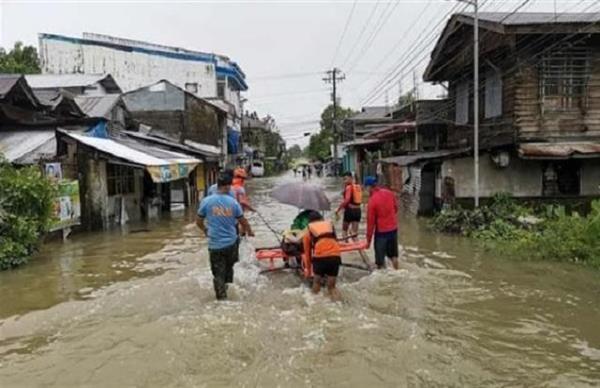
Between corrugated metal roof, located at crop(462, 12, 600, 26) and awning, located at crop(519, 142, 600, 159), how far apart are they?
3.59m


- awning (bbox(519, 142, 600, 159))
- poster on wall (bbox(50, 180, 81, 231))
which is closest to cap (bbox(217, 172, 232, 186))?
poster on wall (bbox(50, 180, 81, 231))

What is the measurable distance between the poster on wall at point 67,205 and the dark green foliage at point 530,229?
1051cm

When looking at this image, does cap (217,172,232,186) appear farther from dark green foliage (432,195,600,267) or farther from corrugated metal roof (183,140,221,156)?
corrugated metal roof (183,140,221,156)

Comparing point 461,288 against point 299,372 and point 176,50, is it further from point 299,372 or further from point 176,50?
point 176,50

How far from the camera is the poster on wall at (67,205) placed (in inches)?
637

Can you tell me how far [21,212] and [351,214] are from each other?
7.14 metres

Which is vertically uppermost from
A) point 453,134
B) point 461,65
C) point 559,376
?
point 461,65

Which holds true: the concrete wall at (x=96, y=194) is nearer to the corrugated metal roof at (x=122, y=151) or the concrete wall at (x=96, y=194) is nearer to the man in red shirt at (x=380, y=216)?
the corrugated metal roof at (x=122, y=151)

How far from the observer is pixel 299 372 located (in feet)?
20.4

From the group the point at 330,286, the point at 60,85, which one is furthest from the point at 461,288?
the point at 60,85

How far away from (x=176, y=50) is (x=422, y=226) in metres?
36.6

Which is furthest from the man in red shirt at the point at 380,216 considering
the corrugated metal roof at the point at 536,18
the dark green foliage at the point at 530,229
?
the corrugated metal roof at the point at 536,18

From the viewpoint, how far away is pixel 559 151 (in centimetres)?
1762

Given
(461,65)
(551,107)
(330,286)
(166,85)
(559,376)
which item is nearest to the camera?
(559,376)
